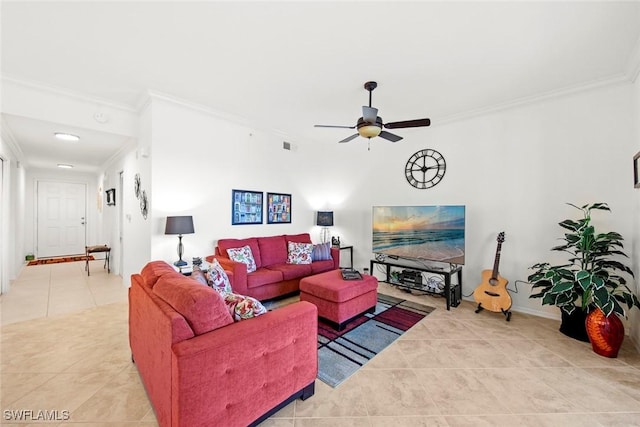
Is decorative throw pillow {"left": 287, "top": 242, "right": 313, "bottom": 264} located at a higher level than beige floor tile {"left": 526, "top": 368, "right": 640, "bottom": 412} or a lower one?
higher

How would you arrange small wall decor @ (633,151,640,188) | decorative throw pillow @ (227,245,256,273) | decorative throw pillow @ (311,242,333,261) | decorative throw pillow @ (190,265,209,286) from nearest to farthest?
decorative throw pillow @ (190,265,209,286) < small wall decor @ (633,151,640,188) < decorative throw pillow @ (227,245,256,273) < decorative throw pillow @ (311,242,333,261)

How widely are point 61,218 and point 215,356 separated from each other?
29.2 feet

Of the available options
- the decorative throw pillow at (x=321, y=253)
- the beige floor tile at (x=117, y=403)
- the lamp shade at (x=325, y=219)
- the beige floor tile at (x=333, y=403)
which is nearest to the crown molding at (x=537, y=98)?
the lamp shade at (x=325, y=219)

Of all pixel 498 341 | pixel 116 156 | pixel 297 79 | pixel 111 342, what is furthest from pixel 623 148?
pixel 116 156

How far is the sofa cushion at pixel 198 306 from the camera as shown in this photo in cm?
146

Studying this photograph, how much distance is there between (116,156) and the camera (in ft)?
17.4

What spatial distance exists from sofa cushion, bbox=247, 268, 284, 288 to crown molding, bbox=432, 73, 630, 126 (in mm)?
3373

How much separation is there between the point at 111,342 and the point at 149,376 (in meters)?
1.35

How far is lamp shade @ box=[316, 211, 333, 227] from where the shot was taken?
5.30m

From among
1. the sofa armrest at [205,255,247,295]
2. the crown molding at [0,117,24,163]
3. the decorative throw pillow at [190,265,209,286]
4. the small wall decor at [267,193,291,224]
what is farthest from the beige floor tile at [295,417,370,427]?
the crown molding at [0,117,24,163]

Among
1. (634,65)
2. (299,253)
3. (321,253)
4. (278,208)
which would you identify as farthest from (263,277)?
(634,65)

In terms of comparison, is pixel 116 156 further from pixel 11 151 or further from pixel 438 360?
pixel 438 360

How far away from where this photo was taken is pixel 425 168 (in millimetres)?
4414

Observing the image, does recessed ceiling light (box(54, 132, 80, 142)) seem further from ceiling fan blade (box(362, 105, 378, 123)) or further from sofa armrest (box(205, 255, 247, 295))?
ceiling fan blade (box(362, 105, 378, 123))
